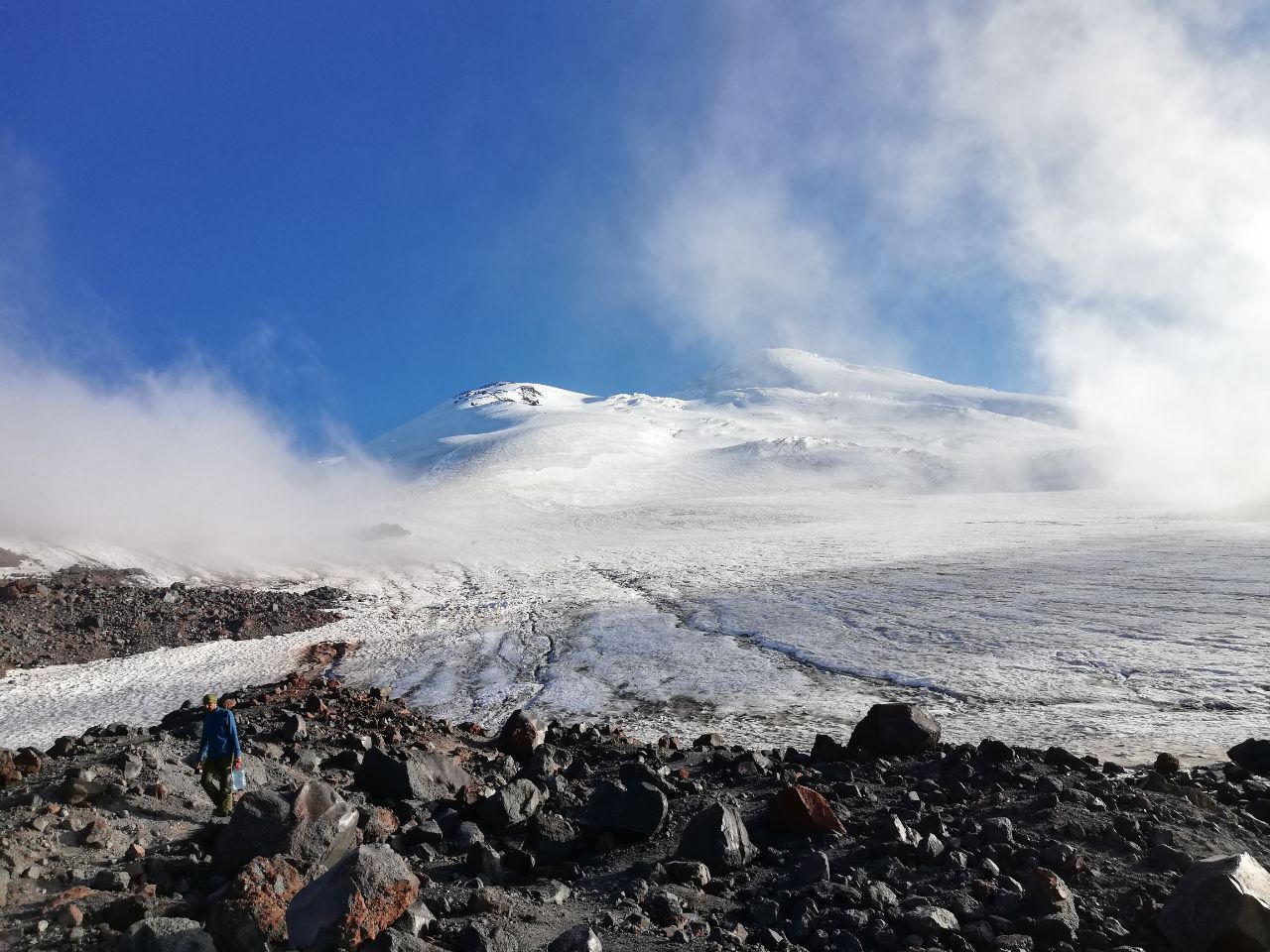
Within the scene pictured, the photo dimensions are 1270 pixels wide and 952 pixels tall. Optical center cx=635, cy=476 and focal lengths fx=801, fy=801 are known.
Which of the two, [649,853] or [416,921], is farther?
[649,853]

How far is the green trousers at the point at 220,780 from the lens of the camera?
6.86 metres

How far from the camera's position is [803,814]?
577 centimetres

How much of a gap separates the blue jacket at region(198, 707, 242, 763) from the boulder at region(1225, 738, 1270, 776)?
28.0ft

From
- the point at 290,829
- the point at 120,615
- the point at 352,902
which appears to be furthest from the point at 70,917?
the point at 120,615

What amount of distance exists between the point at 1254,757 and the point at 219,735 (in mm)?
8885

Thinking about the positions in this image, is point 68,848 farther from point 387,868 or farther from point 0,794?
point 387,868

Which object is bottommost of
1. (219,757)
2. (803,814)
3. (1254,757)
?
(1254,757)

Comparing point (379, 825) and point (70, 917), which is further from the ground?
point (70, 917)

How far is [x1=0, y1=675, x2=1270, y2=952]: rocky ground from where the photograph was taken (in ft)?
13.8

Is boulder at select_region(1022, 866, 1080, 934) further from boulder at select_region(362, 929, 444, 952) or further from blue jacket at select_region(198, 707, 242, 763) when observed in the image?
blue jacket at select_region(198, 707, 242, 763)

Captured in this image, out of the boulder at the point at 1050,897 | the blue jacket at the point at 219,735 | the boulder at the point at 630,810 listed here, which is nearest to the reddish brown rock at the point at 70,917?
the blue jacket at the point at 219,735

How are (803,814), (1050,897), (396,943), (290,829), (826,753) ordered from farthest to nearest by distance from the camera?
(826,753), (803,814), (290,829), (1050,897), (396,943)

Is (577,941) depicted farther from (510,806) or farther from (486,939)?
(510,806)

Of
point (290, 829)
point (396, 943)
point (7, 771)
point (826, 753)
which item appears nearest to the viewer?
point (396, 943)
